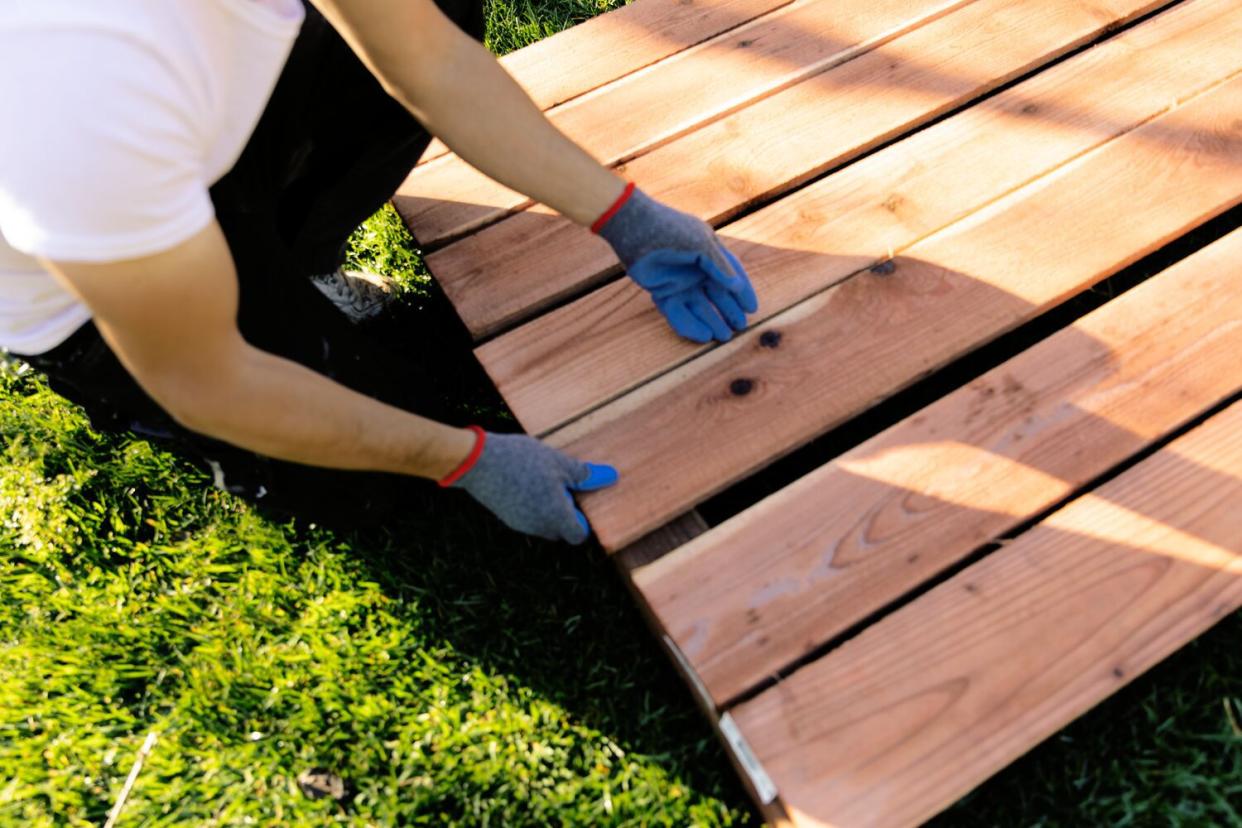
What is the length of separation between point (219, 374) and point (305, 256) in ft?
2.47

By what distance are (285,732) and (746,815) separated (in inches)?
30.7

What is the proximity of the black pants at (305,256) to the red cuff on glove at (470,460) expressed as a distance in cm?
29

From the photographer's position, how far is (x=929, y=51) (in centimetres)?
202

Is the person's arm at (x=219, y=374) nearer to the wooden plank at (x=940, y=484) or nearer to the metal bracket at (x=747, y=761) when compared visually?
the wooden plank at (x=940, y=484)

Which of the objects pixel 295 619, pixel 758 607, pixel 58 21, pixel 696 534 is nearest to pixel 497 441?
pixel 696 534

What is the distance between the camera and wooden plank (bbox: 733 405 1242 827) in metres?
1.28

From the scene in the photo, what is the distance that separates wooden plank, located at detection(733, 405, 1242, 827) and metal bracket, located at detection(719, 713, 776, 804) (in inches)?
0.4

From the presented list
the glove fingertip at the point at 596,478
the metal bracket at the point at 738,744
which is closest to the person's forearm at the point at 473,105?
the glove fingertip at the point at 596,478

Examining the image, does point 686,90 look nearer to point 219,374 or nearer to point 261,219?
point 261,219

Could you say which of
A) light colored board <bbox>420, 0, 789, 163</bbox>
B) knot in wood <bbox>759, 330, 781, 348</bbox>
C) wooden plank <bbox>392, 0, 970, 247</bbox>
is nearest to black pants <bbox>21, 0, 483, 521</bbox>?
wooden plank <bbox>392, 0, 970, 247</bbox>

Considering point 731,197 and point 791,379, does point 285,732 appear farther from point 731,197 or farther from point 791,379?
point 731,197

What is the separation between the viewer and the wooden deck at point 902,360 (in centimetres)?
134

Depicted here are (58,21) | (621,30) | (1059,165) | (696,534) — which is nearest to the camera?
(58,21)

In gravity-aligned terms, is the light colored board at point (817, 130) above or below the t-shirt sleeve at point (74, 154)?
below
